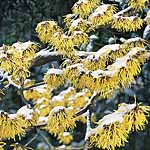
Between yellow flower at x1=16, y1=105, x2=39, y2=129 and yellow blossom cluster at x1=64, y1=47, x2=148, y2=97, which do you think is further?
yellow flower at x1=16, y1=105, x2=39, y2=129

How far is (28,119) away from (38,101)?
1169 millimetres

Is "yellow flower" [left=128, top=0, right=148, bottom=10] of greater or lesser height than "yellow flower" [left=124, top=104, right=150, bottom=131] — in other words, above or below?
above

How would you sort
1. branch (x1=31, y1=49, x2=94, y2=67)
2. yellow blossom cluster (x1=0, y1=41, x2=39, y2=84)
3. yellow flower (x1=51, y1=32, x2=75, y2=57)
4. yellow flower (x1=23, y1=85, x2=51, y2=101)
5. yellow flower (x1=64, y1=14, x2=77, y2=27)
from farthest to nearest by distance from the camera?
yellow flower (x1=23, y1=85, x2=51, y2=101), yellow flower (x1=64, y1=14, x2=77, y2=27), branch (x1=31, y1=49, x2=94, y2=67), yellow flower (x1=51, y1=32, x2=75, y2=57), yellow blossom cluster (x1=0, y1=41, x2=39, y2=84)

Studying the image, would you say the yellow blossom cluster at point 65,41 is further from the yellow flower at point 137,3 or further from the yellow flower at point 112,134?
the yellow flower at point 112,134

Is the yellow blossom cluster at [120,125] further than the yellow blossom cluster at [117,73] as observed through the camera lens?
No

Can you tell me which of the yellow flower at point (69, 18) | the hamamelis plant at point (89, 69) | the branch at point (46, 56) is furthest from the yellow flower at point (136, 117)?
the yellow flower at point (69, 18)

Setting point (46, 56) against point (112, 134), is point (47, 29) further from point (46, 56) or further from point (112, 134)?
point (112, 134)

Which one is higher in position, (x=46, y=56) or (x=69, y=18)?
(x=69, y=18)

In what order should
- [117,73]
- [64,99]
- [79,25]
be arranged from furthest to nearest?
[64,99]
[79,25]
[117,73]

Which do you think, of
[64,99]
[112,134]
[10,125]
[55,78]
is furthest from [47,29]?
[64,99]

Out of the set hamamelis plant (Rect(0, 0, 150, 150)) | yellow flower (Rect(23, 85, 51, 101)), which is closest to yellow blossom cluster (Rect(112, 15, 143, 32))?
hamamelis plant (Rect(0, 0, 150, 150))

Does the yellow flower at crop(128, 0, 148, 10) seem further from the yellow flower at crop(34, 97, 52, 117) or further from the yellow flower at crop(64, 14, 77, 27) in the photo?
the yellow flower at crop(34, 97, 52, 117)

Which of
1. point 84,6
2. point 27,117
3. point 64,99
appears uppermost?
point 84,6

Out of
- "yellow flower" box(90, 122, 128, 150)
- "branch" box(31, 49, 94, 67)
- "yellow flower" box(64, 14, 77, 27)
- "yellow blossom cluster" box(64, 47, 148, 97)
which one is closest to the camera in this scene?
"yellow flower" box(90, 122, 128, 150)
